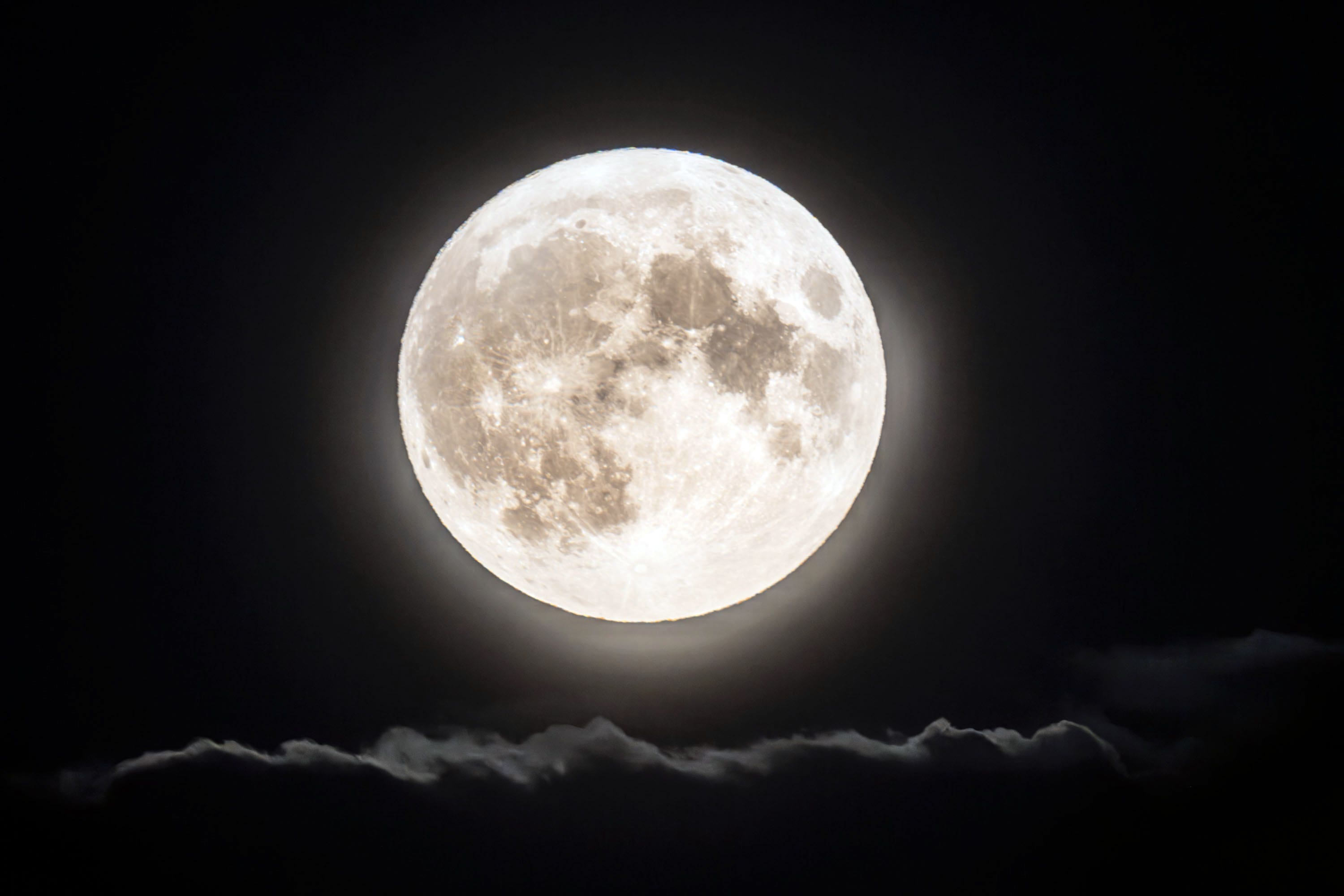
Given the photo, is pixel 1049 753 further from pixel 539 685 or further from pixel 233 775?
pixel 233 775

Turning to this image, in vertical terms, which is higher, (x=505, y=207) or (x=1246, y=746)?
(x=505, y=207)

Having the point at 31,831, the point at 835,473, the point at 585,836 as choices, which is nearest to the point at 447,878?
the point at 585,836

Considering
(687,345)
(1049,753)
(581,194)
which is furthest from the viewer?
(1049,753)

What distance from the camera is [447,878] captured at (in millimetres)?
2893

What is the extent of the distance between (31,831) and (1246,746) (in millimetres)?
4693

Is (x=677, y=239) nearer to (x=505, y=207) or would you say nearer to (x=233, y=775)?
(x=505, y=207)

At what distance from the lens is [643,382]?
2.30 m

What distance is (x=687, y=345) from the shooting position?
2316 millimetres

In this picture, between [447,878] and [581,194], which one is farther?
[447,878]

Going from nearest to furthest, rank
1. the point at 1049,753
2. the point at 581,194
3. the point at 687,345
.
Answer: the point at 687,345
the point at 581,194
the point at 1049,753

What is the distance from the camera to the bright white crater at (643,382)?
2.33 m

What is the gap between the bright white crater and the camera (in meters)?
2.33

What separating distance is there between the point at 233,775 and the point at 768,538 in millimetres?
2267

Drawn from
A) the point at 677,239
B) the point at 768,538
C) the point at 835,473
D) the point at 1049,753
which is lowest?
the point at 1049,753
